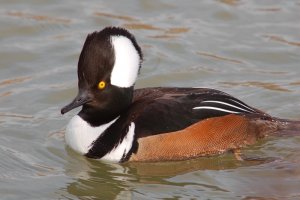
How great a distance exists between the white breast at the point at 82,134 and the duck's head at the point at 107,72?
0.07 metres

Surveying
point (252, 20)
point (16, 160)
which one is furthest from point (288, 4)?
point (16, 160)

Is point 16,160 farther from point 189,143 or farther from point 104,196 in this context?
point 189,143

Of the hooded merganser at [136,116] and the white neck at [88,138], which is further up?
the hooded merganser at [136,116]

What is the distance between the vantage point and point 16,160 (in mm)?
7969

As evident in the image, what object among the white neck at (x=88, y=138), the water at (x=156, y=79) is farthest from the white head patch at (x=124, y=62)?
the water at (x=156, y=79)

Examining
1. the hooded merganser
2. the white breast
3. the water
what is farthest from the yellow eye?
the water

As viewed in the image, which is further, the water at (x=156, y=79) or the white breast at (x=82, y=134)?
the white breast at (x=82, y=134)

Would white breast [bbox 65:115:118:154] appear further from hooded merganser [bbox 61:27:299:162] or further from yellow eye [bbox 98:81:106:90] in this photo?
A: yellow eye [bbox 98:81:106:90]

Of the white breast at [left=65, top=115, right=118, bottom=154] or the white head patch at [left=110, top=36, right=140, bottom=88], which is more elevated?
the white head patch at [left=110, top=36, right=140, bottom=88]

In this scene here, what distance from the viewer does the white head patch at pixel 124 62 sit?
24.9 feet

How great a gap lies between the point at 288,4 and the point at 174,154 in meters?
4.96

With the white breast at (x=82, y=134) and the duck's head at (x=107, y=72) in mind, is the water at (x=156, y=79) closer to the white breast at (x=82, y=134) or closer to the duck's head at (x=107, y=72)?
the white breast at (x=82, y=134)

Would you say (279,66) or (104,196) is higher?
(279,66)

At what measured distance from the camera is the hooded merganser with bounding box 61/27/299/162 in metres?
7.62
